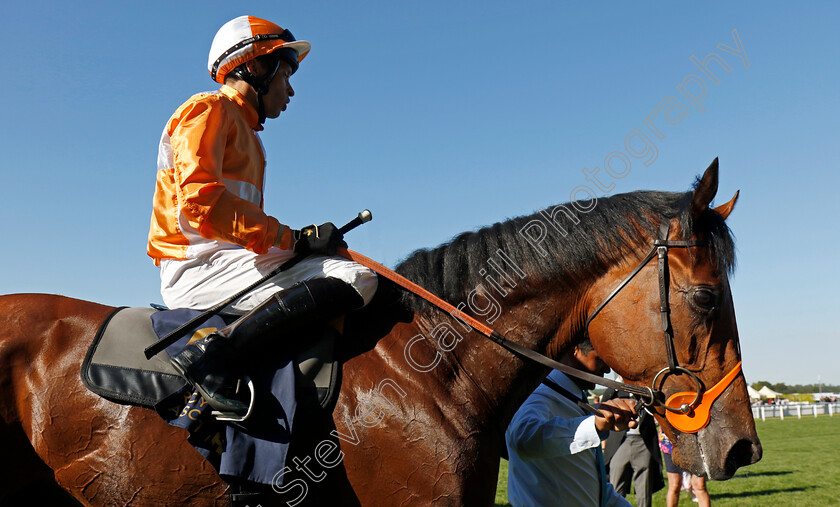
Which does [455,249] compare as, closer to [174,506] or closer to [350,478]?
[350,478]

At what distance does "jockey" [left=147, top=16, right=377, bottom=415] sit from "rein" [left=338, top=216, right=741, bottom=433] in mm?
250

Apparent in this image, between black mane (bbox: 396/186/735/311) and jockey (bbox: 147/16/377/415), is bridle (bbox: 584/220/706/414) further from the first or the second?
jockey (bbox: 147/16/377/415)

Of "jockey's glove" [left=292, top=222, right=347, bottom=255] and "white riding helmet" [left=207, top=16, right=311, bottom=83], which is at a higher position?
"white riding helmet" [left=207, top=16, right=311, bottom=83]

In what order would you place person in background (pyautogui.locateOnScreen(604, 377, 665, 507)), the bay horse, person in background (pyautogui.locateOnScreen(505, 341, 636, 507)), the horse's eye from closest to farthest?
the bay horse → the horse's eye → person in background (pyautogui.locateOnScreen(505, 341, 636, 507)) → person in background (pyautogui.locateOnScreen(604, 377, 665, 507))

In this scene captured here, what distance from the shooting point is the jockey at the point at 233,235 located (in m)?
2.74

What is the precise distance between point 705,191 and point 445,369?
146 cm

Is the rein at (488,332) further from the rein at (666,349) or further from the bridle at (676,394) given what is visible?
the bridle at (676,394)

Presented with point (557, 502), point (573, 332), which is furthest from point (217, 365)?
point (557, 502)

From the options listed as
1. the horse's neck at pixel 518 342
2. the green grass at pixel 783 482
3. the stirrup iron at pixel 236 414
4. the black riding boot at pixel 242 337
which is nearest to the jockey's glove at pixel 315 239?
the black riding boot at pixel 242 337

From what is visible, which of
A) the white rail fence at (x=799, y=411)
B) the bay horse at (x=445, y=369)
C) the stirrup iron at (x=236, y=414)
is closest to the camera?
the stirrup iron at (x=236, y=414)

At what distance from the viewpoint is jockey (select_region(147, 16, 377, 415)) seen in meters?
2.74

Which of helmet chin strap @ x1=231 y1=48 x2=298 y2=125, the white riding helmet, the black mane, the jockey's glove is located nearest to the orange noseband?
the black mane

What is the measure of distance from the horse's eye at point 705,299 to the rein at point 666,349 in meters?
0.13

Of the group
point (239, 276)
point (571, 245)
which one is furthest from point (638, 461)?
point (239, 276)
